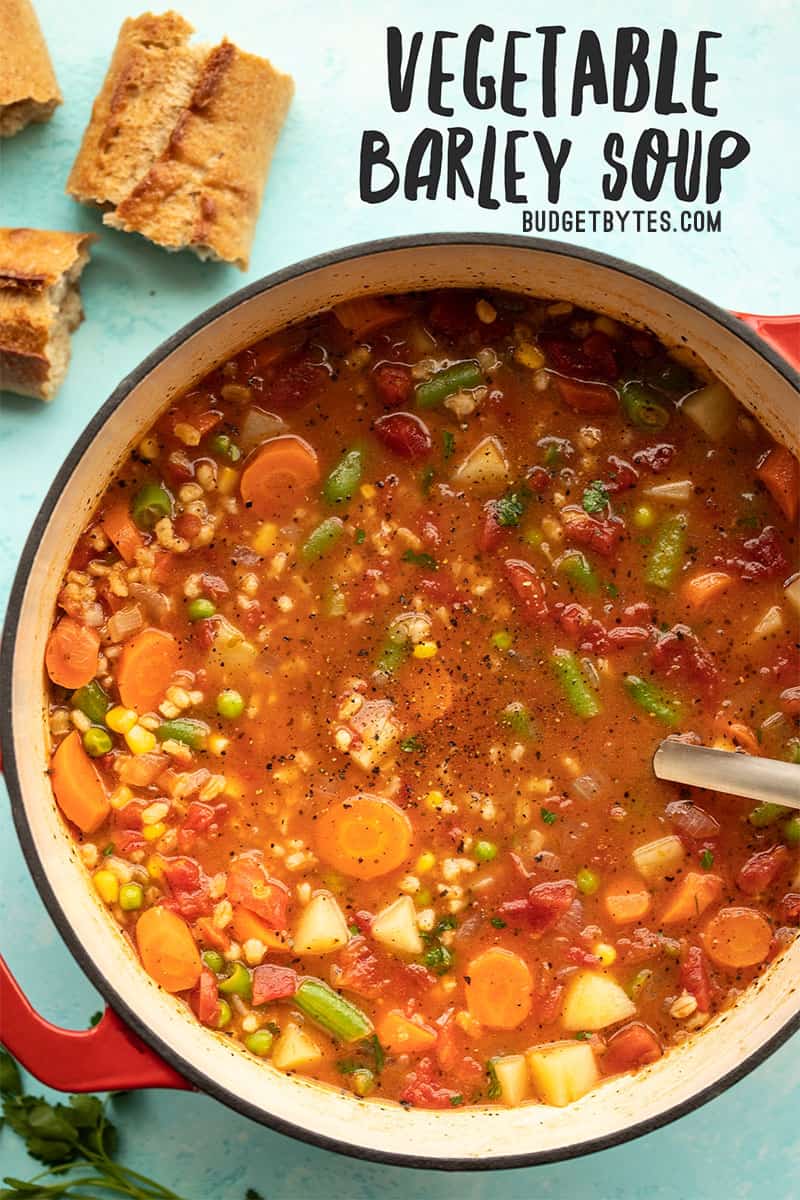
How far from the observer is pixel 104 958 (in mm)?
3471

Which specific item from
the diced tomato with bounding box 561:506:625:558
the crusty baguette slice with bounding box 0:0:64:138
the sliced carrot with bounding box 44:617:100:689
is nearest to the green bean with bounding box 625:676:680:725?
the diced tomato with bounding box 561:506:625:558

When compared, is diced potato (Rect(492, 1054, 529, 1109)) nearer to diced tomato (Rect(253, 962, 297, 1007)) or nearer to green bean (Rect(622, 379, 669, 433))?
diced tomato (Rect(253, 962, 297, 1007))

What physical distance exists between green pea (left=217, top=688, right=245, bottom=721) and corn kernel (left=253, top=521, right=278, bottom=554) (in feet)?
1.33

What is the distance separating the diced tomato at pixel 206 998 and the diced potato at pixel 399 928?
0.48 m

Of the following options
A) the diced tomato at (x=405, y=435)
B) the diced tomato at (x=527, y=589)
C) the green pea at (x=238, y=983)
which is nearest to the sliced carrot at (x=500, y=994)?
the green pea at (x=238, y=983)

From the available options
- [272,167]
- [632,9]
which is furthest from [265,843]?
[632,9]

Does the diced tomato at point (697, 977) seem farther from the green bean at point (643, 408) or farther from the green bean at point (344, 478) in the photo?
the green bean at point (344, 478)

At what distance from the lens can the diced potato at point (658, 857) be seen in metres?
3.67

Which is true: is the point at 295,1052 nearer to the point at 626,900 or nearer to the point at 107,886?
the point at 107,886

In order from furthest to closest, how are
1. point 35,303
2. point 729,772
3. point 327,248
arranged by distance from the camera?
1. point 327,248
2. point 35,303
3. point 729,772

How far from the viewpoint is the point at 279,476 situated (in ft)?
12.0

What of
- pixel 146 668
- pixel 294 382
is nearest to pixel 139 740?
pixel 146 668

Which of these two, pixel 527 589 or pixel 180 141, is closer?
pixel 527 589

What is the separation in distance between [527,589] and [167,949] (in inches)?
56.4
